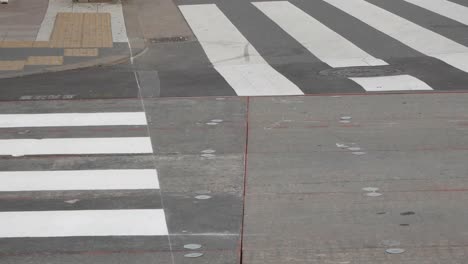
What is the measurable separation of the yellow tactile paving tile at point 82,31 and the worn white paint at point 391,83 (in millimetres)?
5572

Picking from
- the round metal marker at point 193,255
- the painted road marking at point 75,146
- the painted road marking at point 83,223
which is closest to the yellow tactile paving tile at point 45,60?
the painted road marking at point 75,146

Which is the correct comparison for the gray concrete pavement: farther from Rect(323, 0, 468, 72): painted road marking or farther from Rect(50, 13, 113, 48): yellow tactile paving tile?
Rect(50, 13, 113, 48): yellow tactile paving tile

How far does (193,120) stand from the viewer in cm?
1298

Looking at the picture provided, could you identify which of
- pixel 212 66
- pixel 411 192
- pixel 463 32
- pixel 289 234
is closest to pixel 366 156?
pixel 411 192

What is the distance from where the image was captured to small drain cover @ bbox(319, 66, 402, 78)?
15.7m

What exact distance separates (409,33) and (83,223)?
39.3 ft

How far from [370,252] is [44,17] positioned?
1516 cm

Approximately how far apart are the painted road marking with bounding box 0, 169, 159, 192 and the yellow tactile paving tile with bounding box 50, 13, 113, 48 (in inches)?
316

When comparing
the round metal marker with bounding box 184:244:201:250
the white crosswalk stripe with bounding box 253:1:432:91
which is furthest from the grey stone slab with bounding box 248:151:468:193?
the white crosswalk stripe with bounding box 253:1:432:91

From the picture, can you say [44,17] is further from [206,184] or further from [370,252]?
[370,252]

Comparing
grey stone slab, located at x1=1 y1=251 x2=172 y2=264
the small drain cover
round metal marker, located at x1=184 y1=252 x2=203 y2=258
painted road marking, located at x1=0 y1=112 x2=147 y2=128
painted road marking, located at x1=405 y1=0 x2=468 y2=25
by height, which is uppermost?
round metal marker, located at x1=184 y1=252 x2=203 y2=258

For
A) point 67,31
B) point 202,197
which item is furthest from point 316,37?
point 202,197

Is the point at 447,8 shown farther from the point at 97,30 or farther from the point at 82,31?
the point at 82,31

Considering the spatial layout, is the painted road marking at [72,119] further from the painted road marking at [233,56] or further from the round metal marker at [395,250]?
the round metal marker at [395,250]
